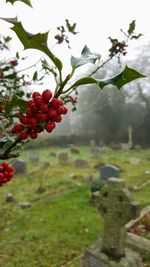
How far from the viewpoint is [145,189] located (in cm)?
968

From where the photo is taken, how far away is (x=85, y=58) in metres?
0.94

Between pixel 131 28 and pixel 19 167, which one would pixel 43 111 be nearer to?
pixel 131 28

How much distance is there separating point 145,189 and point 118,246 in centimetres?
567

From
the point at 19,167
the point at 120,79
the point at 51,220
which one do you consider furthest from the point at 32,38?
the point at 19,167

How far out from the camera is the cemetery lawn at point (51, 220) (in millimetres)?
5430

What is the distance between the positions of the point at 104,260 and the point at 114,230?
50cm

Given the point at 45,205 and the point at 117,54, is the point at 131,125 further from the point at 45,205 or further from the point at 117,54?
the point at 117,54

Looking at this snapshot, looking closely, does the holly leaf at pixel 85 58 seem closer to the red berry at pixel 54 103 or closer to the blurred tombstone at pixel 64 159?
the red berry at pixel 54 103

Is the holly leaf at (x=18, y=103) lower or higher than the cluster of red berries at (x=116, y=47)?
lower

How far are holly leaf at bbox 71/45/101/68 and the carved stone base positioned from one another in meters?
3.74

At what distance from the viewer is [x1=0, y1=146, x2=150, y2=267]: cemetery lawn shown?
5.43 m

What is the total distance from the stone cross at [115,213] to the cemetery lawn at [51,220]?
3.60 ft

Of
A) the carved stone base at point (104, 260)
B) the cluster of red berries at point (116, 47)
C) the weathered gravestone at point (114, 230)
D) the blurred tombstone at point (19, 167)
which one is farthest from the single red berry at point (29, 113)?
the blurred tombstone at point (19, 167)

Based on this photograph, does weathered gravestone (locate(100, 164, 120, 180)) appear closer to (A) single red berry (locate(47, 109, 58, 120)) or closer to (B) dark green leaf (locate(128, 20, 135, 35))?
(B) dark green leaf (locate(128, 20, 135, 35))
